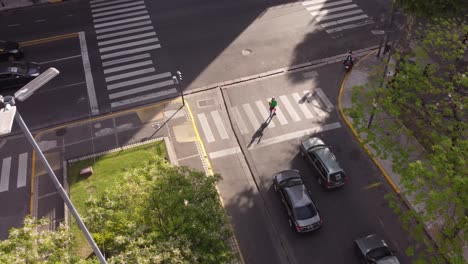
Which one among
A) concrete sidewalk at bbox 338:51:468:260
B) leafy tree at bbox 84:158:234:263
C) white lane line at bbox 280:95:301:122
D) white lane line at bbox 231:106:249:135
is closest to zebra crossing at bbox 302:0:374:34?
concrete sidewalk at bbox 338:51:468:260

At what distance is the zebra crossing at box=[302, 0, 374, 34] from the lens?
34969mm

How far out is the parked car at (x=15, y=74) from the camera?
98.3ft

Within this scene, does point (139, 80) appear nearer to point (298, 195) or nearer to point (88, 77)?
point (88, 77)

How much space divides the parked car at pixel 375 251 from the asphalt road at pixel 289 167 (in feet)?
3.27

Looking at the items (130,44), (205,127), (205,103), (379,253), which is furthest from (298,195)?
(130,44)

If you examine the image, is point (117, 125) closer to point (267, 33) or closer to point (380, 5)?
point (267, 33)

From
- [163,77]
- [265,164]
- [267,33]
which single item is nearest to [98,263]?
[265,164]

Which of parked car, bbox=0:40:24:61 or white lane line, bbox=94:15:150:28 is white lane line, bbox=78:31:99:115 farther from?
parked car, bbox=0:40:24:61

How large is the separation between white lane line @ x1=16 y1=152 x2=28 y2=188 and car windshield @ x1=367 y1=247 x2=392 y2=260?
22.0 m

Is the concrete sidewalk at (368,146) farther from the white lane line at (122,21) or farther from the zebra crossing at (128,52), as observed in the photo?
the white lane line at (122,21)

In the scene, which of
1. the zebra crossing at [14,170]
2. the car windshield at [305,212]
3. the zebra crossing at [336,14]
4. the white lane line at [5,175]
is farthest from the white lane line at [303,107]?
the white lane line at [5,175]

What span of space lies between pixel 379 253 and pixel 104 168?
691 inches

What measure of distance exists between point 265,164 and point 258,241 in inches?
222

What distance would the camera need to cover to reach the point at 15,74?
3003 centimetres
